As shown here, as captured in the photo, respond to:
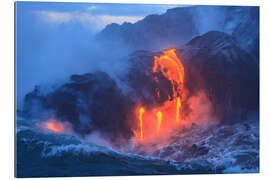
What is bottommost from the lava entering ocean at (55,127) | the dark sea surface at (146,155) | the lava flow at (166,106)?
the dark sea surface at (146,155)

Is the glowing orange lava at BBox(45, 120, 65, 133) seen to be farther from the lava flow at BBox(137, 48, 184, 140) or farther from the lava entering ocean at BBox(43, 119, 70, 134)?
the lava flow at BBox(137, 48, 184, 140)

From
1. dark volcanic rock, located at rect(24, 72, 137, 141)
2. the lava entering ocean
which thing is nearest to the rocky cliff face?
dark volcanic rock, located at rect(24, 72, 137, 141)

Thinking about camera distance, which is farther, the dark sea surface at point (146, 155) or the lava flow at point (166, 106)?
the lava flow at point (166, 106)

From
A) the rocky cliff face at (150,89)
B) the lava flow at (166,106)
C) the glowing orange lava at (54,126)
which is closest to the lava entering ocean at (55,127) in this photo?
the glowing orange lava at (54,126)

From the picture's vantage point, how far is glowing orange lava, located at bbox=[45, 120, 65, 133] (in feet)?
23.6

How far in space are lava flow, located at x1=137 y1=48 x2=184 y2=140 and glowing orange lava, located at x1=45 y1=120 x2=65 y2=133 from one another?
1.50 m

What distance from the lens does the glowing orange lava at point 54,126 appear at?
7.20 meters

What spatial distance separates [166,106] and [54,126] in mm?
2170

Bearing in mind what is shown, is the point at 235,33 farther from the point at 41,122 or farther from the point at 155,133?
the point at 41,122

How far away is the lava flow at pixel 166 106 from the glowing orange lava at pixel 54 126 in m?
1.50

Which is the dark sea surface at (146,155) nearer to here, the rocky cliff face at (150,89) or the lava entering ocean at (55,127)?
the lava entering ocean at (55,127)

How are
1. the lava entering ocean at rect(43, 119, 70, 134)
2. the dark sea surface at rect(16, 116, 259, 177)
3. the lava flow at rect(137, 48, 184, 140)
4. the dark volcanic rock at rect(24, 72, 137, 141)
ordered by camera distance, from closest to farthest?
the dark sea surface at rect(16, 116, 259, 177) < the lava entering ocean at rect(43, 119, 70, 134) < the dark volcanic rock at rect(24, 72, 137, 141) < the lava flow at rect(137, 48, 184, 140)
